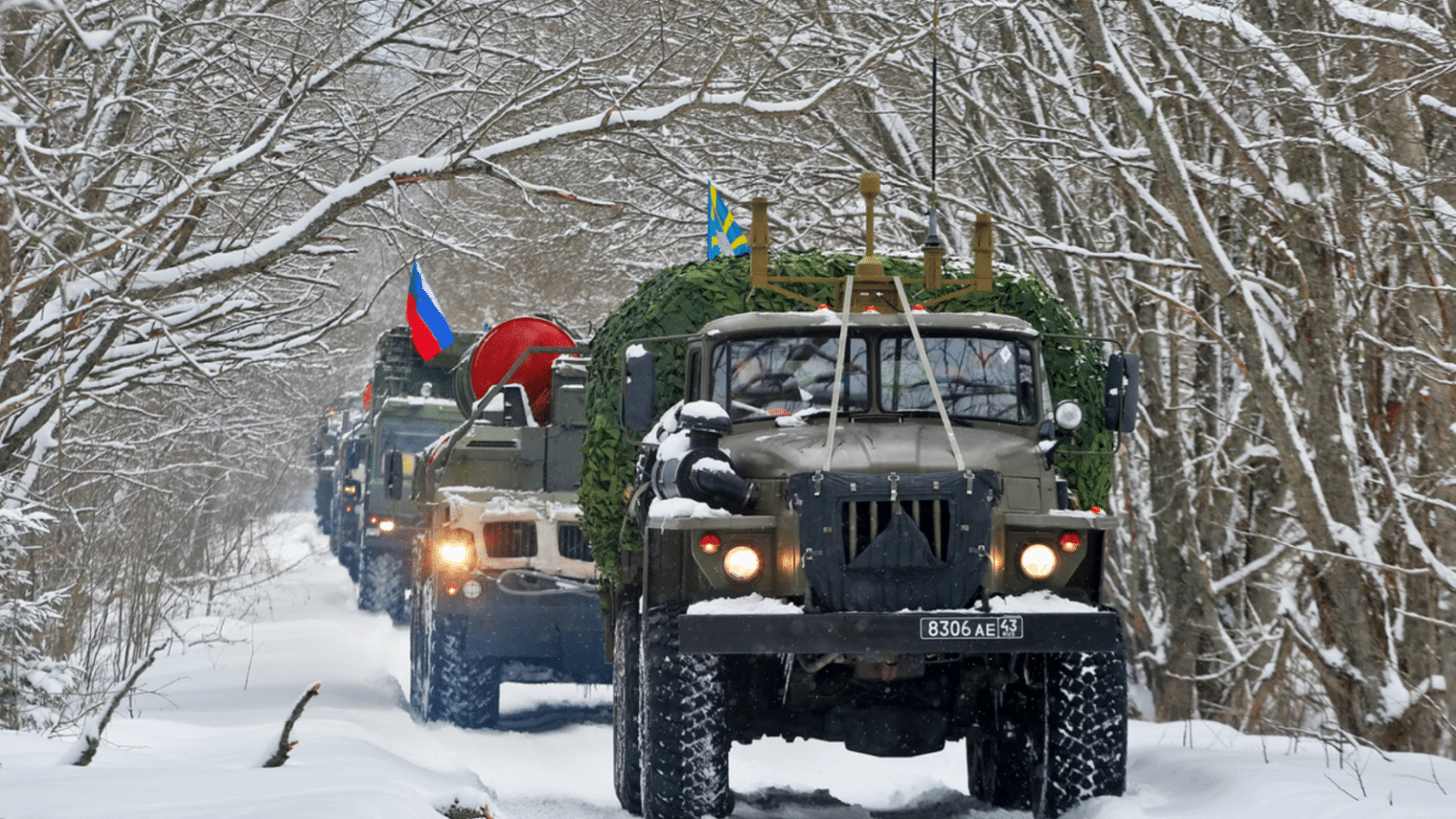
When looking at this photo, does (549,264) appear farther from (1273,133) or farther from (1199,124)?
(1273,133)

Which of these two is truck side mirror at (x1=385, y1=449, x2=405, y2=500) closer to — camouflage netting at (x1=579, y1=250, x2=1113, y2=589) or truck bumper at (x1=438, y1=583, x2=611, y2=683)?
truck bumper at (x1=438, y1=583, x2=611, y2=683)

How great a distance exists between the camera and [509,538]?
34.5ft

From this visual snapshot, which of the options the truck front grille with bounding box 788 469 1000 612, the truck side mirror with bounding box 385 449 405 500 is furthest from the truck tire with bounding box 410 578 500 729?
the truck front grille with bounding box 788 469 1000 612

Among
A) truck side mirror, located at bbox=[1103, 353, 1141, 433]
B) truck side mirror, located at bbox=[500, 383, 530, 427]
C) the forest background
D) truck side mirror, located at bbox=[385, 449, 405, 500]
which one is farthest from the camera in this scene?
truck side mirror, located at bbox=[385, 449, 405, 500]

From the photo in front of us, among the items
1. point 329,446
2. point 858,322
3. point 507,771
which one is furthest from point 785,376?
point 329,446

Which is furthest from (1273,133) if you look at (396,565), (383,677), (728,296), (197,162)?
(396,565)

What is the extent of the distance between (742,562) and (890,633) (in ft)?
2.29

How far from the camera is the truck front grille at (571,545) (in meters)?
10.5

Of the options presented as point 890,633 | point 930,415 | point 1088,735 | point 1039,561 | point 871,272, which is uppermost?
point 871,272

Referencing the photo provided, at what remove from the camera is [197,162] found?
1062 centimetres

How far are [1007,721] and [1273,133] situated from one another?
527cm

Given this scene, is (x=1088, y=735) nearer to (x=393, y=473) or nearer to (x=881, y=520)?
(x=881, y=520)

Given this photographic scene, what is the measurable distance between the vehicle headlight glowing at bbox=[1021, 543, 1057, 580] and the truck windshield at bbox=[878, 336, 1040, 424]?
3.18ft

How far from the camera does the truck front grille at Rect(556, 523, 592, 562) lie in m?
10.5
